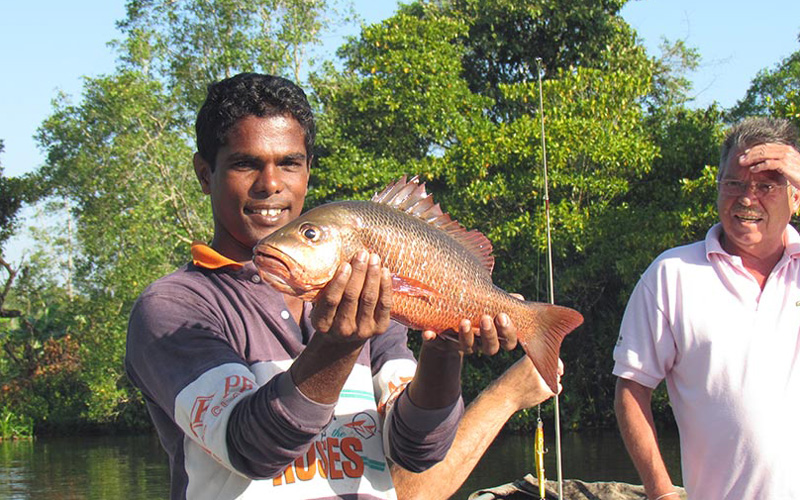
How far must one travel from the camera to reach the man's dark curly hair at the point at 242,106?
2223 millimetres

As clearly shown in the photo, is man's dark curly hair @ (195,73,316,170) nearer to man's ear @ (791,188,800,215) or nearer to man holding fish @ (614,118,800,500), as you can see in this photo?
man holding fish @ (614,118,800,500)

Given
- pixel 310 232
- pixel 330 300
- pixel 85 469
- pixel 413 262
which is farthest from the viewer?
pixel 85 469

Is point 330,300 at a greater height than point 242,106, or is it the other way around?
point 242,106

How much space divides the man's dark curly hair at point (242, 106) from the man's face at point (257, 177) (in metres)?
0.02

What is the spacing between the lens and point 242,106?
221 centimetres

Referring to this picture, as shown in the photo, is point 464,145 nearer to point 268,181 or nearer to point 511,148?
point 511,148

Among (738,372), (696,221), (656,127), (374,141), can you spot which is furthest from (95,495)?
(738,372)

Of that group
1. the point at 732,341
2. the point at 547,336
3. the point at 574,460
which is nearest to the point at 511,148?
the point at 574,460

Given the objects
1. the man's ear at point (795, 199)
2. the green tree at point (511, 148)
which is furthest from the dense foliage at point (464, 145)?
the man's ear at point (795, 199)

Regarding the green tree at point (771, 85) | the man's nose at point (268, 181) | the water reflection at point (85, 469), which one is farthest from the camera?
the green tree at point (771, 85)

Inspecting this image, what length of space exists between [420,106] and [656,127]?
5.40 metres

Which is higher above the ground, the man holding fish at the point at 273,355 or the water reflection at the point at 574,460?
the man holding fish at the point at 273,355

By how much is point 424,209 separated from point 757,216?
63.2 inches

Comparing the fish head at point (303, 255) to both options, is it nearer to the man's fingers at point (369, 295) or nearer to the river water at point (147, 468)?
the man's fingers at point (369, 295)
